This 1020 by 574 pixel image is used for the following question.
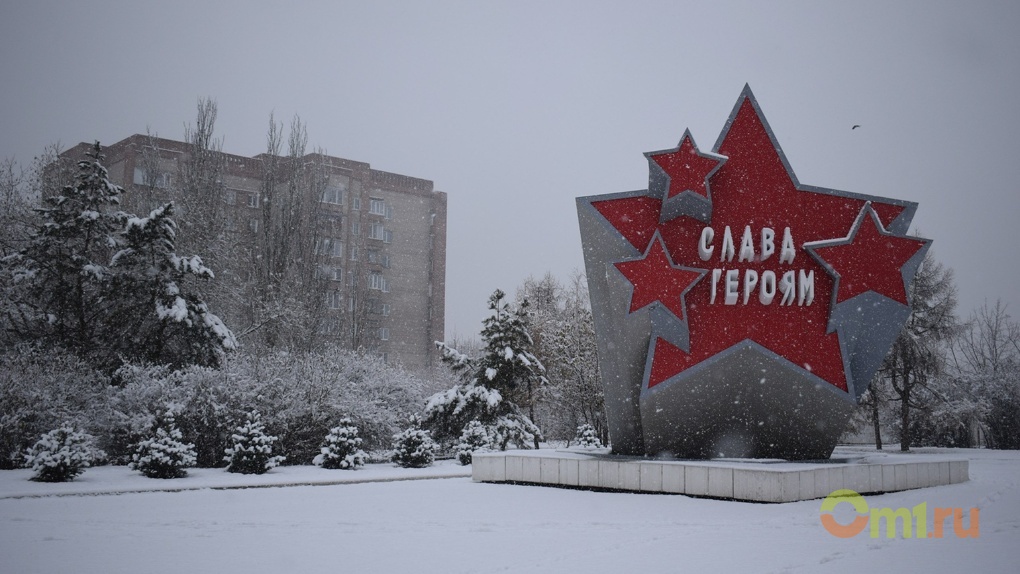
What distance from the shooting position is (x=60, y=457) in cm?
1396

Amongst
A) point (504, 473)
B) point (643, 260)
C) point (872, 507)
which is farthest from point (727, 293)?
point (504, 473)

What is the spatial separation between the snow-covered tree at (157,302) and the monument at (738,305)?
1090 centimetres

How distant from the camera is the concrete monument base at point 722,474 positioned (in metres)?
11.6

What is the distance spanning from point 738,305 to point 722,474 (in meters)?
3.28

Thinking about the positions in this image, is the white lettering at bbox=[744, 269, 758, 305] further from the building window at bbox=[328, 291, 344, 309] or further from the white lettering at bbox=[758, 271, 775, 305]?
the building window at bbox=[328, 291, 344, 309]

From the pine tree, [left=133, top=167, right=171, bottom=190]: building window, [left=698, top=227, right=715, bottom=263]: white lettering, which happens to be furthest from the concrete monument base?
[left=133, top=167, right=171, bottom=190]: building window

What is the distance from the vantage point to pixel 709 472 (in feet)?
39.5

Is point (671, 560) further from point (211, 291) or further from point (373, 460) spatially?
point (211, 291)

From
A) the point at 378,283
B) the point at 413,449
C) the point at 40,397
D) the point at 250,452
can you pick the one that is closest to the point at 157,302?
the point at 40,397

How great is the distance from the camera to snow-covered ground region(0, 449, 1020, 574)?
698 cm

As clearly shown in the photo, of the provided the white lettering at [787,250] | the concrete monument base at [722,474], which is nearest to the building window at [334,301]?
the concrete monument base at [722,474]

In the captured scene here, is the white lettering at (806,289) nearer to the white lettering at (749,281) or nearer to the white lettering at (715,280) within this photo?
the white lettering at (749,281)

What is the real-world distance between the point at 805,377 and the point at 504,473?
5896 millimetres

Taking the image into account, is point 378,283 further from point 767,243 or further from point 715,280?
point 767,243
